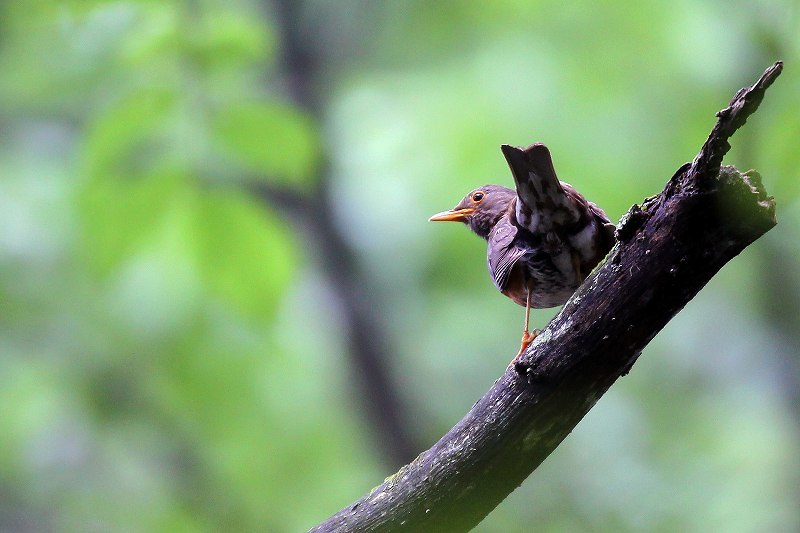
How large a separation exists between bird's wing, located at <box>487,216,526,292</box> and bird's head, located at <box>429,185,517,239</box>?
0.89m

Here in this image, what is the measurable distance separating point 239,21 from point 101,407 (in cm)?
404

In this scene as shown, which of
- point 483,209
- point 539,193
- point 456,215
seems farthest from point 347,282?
point 539,193

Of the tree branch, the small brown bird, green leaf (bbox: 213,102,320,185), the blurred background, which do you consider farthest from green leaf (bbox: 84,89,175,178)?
the tree branch

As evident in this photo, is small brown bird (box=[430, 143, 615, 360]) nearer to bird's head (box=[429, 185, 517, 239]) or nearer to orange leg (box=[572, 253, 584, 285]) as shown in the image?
orange leg (box=[572, 253, 584, 285])

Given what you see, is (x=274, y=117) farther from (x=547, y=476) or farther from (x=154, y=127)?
(x=547, y=476)

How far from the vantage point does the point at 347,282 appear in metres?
7.83

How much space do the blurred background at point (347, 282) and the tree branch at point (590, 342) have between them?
185 centimetres

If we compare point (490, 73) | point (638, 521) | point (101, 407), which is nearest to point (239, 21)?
point (490, 73)

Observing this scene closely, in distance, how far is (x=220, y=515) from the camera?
7488mm

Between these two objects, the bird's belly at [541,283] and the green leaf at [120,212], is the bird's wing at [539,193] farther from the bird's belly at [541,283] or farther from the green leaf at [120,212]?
the green leaf at [120,212]

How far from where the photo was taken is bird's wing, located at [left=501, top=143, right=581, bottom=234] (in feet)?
10.2

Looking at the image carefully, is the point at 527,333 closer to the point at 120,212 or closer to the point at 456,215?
the point at 456,215

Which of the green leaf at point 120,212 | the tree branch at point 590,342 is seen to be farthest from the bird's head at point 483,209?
the tree branch at point 590,342

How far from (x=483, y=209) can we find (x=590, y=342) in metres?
2.53
